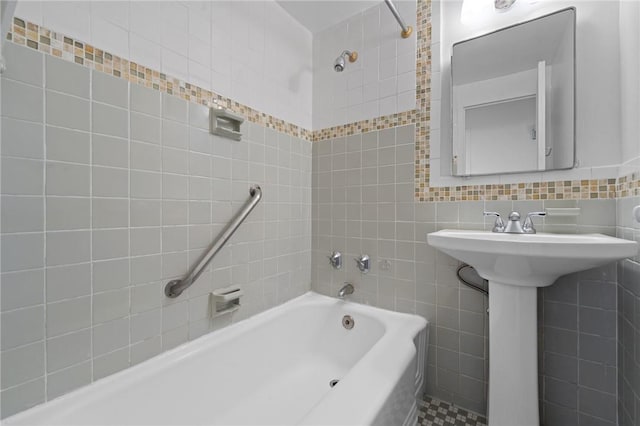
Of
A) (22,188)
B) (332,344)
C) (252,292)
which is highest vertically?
(22,188)

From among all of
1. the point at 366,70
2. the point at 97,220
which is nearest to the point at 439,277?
the point at 366,70

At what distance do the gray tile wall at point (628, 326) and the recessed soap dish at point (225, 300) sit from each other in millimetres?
1542

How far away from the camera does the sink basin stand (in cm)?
82

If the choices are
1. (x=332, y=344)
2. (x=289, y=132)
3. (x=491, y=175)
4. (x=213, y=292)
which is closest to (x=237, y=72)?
(x=289, y=132)

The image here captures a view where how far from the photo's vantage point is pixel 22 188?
0.80m

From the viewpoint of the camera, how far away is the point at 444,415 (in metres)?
1.34

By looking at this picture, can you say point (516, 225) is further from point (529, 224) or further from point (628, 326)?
point (628, 326)

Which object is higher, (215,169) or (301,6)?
(301,6)

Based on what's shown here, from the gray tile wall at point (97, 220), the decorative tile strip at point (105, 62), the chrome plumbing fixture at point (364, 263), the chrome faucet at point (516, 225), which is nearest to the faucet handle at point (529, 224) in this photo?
the chrome faucet at point (516, 225)

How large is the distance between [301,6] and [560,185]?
168cm

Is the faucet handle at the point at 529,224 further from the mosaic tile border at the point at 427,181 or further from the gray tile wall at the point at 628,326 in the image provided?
the gray tile wall at the point at 628,326

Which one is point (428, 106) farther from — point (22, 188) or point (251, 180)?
point (22, 188)

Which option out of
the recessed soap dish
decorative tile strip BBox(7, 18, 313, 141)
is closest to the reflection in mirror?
decorative tile strip BBox(7, 18, 313, 141)

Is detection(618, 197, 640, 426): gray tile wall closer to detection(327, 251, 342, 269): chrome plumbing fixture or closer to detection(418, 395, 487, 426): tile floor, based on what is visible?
detection(418, 395, 487, 426): tile floor
